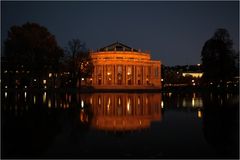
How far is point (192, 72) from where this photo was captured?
7756 inches

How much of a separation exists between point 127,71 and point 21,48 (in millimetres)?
46703

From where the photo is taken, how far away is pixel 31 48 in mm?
60062

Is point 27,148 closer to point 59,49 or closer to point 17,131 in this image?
point 17,131

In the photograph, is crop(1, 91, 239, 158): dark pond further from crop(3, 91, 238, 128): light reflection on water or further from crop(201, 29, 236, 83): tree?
crop(201, 29, 236, 83): tree

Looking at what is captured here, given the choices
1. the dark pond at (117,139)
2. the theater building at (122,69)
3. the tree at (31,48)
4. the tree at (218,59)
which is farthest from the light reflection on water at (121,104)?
the theater building at (122,69)

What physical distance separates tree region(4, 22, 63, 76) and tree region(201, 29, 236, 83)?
1497 inches

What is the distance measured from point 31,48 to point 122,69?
43447 mm

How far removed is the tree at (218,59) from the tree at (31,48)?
3802 centimetres

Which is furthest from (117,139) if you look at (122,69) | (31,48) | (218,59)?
(122,69)

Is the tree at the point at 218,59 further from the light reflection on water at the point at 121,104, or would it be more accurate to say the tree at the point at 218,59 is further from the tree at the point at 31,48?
the tree at the point at 31,48

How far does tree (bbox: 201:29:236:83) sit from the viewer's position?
65.9m

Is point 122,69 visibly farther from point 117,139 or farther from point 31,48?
point 117,139

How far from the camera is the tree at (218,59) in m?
65.9

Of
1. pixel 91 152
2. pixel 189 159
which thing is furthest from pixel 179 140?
pixel 91 152
